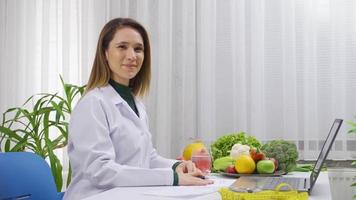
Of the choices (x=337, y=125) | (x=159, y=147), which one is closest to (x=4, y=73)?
(x=159, y=147)

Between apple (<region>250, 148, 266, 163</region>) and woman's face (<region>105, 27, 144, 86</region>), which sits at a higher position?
woman's face (<region>105, 27, 144, 86</region>)

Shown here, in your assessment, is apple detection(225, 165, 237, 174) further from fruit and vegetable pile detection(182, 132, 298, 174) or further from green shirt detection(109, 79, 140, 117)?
green shirt detection(109, 79, 140, 117)

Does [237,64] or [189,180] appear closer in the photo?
[189,180]

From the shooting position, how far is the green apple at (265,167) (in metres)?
1.87

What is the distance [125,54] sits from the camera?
6.20 ft

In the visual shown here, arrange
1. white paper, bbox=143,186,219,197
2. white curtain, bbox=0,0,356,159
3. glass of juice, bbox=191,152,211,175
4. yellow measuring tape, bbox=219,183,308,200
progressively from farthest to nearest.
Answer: white curtain, bbox=0,0,356,159
glass of juice, bbox=191,152,211,175
white paper, bbox=143,186,219,197
yellow measuring tape, bbox=219,183,308,200

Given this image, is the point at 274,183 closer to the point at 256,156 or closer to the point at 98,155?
the point at 256,156

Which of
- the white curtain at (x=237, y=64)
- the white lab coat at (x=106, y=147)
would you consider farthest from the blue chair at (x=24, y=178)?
the white curtain at (x=237, y=64)

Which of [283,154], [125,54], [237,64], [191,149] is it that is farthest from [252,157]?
[237,64]

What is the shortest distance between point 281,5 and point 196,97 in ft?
2.79

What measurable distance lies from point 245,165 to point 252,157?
0.22 feet

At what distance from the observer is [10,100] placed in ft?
12.0

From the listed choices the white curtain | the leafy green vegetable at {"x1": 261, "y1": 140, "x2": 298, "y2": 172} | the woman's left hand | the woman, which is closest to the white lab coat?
the woman

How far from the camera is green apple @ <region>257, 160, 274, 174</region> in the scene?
187 centimetres
